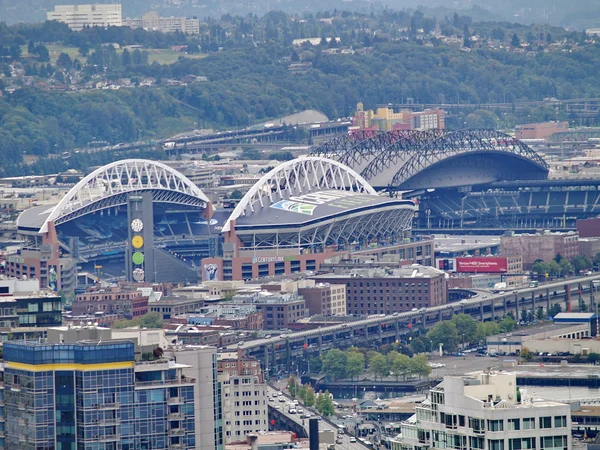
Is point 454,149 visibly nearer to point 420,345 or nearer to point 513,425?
point 420,345

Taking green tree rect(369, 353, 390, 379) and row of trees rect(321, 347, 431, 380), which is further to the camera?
green tree rect(369, 353, 390, 379)

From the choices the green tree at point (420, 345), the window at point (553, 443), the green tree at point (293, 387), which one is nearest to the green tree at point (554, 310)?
the green tree at point (420, 345)

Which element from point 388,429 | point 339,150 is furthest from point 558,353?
point 339,150

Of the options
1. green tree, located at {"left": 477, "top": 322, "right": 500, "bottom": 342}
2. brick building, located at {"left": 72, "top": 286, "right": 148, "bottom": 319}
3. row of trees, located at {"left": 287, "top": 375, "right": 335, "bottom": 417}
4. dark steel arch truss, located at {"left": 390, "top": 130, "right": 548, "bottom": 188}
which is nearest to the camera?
row of trees, located at {"left": 287, "top": 375, "right": 335, "bottom": 417}

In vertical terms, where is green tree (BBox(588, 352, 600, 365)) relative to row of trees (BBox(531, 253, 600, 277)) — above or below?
above

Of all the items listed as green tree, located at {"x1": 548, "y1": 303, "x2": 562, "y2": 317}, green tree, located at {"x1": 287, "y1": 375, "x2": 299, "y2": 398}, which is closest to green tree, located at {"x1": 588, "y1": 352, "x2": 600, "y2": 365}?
green tree, located at {"x1": 287, "y1": 375, "x2": 299, "y2": 398}

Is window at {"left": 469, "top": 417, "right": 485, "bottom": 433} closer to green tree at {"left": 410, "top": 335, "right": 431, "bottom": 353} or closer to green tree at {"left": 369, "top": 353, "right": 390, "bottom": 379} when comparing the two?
green tree at {"left": 369, "top": 353, "right": 390, "bottom": 379}
